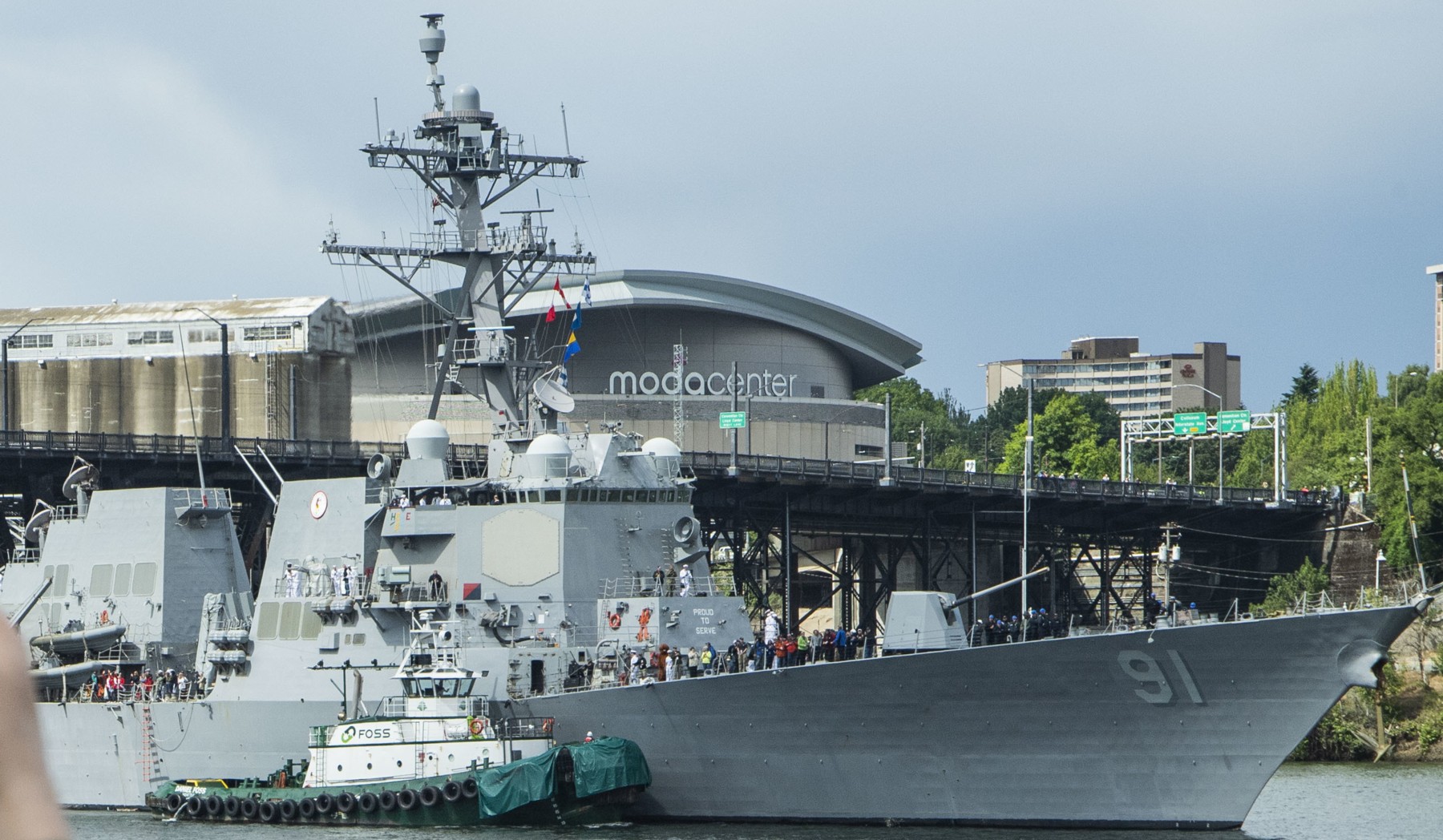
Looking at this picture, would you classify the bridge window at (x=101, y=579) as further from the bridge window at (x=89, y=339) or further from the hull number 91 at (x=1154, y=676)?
the bridge window at (x=89, y=339)

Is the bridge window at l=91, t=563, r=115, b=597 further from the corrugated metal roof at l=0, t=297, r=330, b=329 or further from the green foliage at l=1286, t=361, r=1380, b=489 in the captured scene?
the green foliage at l=1286, t=361, r=1380, b=489

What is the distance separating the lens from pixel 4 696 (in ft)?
5.35

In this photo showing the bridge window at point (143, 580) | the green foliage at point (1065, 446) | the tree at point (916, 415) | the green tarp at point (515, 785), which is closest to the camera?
→ the green tarp at point (515, 785)

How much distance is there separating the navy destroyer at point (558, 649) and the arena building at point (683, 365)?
46167mm

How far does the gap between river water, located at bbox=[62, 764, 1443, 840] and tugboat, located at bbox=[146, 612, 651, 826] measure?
15.1 inches

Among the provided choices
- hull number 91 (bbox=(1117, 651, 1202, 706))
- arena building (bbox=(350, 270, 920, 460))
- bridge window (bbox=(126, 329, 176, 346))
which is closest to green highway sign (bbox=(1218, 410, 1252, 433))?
arena building (bbox=(350, 270, 920, 460))

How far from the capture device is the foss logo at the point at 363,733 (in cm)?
3111

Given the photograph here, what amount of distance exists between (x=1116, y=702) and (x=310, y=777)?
46.2ft

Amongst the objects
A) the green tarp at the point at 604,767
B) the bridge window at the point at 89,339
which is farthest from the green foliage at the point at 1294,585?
the bridge window at the point at 89,339

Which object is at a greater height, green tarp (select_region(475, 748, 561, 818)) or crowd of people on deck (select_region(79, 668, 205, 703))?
crowd of people on deck (select_region(79, 668, 205, 703))

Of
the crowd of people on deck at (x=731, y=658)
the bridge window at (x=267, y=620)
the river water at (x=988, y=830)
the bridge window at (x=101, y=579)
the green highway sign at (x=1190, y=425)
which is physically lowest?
the river water at (x=988, y=830)

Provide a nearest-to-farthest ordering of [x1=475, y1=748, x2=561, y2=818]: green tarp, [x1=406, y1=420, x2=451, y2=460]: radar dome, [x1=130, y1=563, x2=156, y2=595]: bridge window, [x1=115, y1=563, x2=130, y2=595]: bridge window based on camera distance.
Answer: [x1=475, y1=748, x2=561, y2=818]: green tarp < [x1=406, y1=420, x2=451, y2=460]: radar dome < [x1=130, y1=563, x2=156, y2=595]: bridge window < [x1=115, y1=563, x2=130, y2=595]: bridge window

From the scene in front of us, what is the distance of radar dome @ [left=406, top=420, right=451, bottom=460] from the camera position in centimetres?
3553

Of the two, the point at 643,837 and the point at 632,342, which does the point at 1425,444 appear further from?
the point at 643,837
